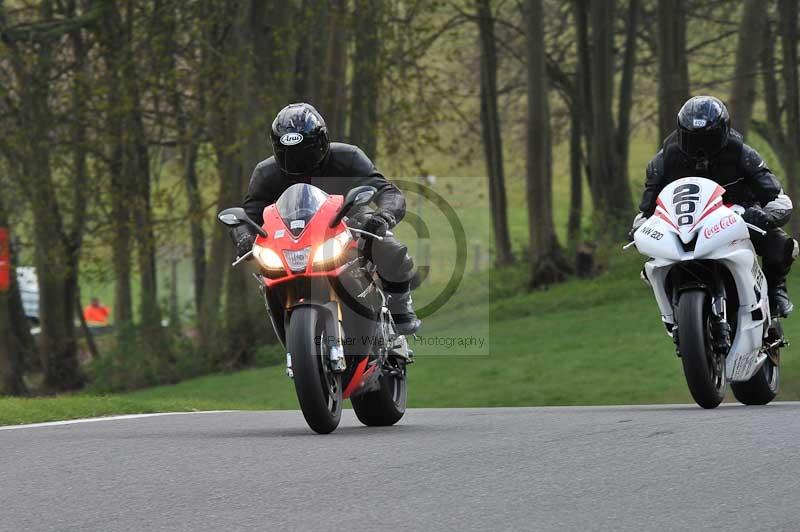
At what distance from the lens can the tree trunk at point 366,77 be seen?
2559cm

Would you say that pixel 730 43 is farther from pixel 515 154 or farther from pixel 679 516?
pixel 679 516

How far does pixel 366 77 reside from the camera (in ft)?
87.8

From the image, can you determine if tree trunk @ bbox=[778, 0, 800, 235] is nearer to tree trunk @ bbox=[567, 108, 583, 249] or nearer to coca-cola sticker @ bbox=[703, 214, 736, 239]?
tree trunk @ bbox=[567, 108, 583, 249]

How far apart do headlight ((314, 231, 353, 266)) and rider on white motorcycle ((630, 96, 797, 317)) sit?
8.29 feet

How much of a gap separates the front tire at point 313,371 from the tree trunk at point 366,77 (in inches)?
678

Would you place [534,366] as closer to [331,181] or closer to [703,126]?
[703,126]

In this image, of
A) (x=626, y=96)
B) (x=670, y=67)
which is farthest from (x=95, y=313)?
(x=670, y=67)

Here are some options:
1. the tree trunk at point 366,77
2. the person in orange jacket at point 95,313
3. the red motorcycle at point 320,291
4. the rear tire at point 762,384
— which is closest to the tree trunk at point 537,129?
the tree trunk at point 366,77

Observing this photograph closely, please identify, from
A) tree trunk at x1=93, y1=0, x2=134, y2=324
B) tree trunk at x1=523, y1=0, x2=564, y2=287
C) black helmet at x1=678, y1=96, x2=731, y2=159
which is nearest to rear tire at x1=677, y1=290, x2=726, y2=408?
black helmet at x1=678, y1=96, x2=731, y2=159

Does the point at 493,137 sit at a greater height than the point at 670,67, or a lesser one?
lesser

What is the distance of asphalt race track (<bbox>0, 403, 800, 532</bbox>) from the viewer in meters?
5.60

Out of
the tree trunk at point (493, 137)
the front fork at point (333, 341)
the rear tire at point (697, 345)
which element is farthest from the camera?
the tree trunk at point (493, 137)

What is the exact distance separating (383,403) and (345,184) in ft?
4.84

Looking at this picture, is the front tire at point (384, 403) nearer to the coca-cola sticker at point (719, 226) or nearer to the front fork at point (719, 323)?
→ the front fork at point (719, 323)
